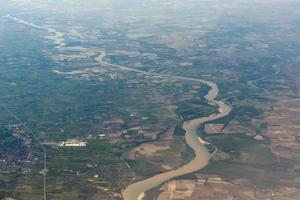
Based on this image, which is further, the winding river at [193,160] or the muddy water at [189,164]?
the winding river at [193,160]

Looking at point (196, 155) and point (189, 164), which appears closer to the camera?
point (189, 164)

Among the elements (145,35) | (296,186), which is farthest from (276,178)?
(145,35)

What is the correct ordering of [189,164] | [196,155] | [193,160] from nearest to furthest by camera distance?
[189,164] < [193,160] < [196,155]

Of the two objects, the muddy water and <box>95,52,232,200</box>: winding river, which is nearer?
the muddy water

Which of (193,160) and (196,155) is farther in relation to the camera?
(196,155)

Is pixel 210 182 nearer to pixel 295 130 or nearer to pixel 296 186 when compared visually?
pixel 296 186

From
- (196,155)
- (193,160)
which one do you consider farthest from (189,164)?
(196,155)

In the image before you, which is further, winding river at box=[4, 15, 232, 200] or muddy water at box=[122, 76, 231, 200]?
winding river at box=[4, 15, 232, 200]

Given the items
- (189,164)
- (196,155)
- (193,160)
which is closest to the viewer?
(189,164)

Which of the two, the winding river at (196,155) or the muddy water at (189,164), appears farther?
the winding river at (196,155)

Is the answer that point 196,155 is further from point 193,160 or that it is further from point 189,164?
point 189,164

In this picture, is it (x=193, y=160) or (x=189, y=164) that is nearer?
(x=189, y=164)
